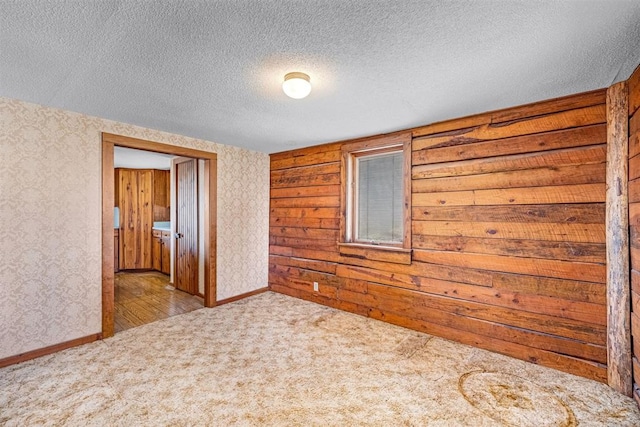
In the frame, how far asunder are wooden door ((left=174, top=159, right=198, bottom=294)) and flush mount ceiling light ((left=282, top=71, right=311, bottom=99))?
274cm

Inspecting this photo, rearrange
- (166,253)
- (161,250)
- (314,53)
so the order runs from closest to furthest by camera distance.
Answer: (314,53), (166,253), (161,250)

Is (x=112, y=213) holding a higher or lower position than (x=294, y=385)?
higher

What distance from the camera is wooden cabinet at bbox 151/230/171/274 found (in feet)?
18.7

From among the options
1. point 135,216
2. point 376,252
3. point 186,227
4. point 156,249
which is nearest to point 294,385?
point 376,252

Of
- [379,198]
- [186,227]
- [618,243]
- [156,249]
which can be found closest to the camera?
[618,243]

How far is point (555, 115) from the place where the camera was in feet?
7.95

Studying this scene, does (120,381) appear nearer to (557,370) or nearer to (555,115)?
(557,370)

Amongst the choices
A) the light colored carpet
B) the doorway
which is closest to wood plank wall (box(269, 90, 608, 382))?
the light colored carpet

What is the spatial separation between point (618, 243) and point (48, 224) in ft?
15.2

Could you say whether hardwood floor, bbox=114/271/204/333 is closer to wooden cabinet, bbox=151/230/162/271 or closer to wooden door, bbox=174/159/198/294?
wooden door, bbox=174/159/198/294

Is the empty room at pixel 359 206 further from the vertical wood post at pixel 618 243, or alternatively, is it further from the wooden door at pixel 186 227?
the wooden door at pixel 186 227

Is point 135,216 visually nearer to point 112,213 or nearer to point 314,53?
point 112,213

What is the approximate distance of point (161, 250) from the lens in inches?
232

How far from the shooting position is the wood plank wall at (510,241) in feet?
7.52
